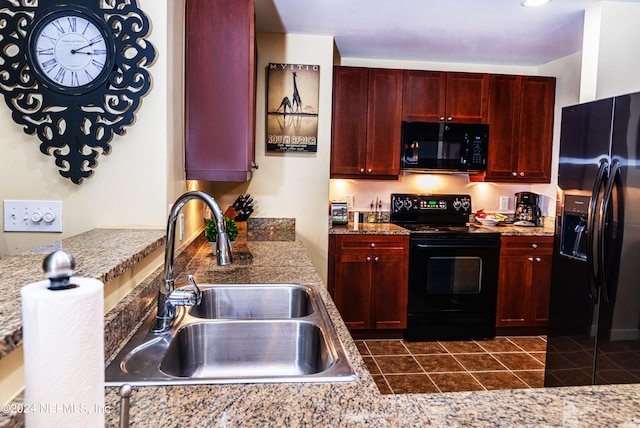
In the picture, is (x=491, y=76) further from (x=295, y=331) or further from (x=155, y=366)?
(x=155, y=366)

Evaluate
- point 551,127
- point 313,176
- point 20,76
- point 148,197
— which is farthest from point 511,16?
point 20,76

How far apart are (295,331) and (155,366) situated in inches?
18.6

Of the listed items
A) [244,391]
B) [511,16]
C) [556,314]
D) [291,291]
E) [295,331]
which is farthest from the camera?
[511,16]

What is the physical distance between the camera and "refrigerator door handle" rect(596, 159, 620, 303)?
2166 millimetres

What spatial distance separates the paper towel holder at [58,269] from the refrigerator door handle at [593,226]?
7.75ft

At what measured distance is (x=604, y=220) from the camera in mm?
2186

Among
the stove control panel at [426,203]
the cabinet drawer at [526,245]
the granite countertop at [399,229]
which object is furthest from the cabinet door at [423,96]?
the cabinet drawer at [526,245]

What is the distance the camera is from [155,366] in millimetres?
1051

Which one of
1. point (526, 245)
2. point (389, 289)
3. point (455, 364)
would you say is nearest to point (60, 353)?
point (455, 364)

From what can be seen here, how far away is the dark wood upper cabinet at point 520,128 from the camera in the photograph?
3.98 metres

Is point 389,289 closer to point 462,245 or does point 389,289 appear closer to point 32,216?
point 462,245

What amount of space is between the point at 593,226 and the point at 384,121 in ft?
6.63

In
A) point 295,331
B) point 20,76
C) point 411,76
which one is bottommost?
point 295,331

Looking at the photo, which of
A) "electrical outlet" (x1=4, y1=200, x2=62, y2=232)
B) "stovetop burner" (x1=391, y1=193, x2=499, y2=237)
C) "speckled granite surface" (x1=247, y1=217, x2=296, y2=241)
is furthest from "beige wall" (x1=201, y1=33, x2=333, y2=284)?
"electrical outlet" (x1=4, y1=200, x2=62, y2=232)
